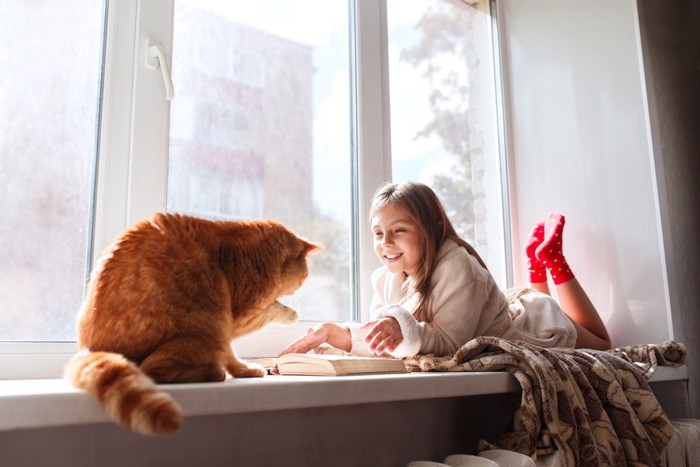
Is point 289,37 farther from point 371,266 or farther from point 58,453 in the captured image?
point 58,453

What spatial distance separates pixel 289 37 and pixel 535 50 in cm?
85

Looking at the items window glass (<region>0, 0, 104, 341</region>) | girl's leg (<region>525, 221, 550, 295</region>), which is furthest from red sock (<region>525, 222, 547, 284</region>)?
window glass (<region>0, 0, 104, 341</region>)

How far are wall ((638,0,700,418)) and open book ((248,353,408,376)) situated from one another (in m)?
0.91

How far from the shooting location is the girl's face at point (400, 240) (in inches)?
49.7

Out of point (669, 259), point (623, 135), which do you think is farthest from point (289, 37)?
point (669, 259)

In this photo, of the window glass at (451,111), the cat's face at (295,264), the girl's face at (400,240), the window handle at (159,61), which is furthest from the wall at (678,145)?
the window handle at (159,61)

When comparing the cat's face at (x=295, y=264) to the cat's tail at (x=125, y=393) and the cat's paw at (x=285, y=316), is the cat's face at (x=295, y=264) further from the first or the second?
the cat's tail at (x=125, y=393)

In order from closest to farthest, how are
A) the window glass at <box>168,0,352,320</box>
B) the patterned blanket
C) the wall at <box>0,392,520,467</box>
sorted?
1. the wall at <box>0,392,520,467</box>
2. the patterned blanket
3. the window glass at <box>168,0,352,320</box>

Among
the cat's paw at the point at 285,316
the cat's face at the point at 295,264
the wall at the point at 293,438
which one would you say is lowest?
the wall at the point at 293,438

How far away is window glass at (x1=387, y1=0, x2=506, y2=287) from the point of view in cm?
165

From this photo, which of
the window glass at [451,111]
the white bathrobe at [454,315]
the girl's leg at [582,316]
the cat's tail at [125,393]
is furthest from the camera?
the window glass at [451,111]

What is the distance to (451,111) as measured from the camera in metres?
1.79

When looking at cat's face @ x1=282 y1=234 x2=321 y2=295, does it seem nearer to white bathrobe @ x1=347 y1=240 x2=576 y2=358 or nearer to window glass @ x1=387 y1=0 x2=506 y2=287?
white bathrobe @ x1=347 y1=240 x2=576 y2=358

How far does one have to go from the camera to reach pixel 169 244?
73cm
